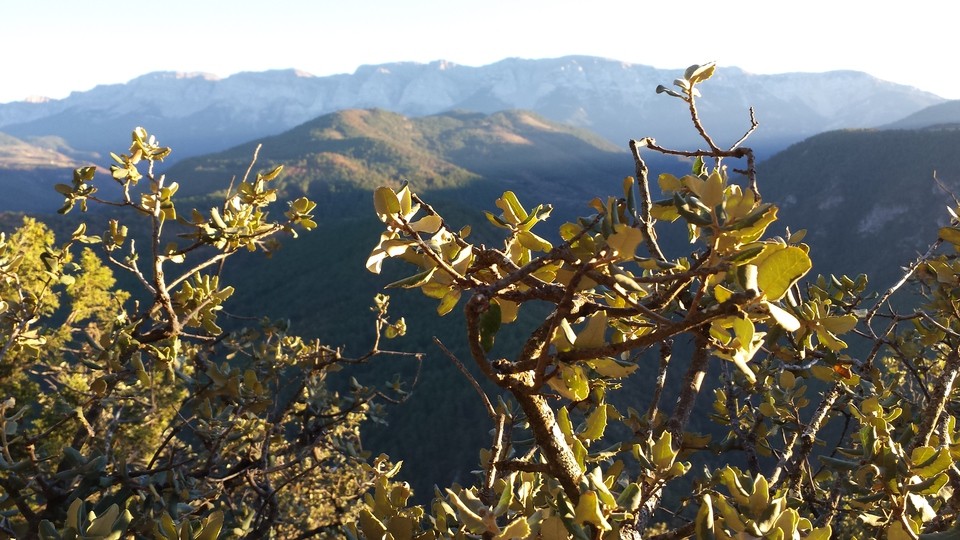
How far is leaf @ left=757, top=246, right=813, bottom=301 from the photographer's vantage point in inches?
42.0

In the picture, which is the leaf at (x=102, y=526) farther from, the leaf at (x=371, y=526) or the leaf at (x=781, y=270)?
the leaf at (x=781, y=270)

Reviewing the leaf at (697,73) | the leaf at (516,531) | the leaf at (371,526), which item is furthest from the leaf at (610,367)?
the leaf at (697,73)

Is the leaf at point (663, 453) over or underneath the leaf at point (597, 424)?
underneath

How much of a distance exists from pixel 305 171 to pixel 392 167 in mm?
25085

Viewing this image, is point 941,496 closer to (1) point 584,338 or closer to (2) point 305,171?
(1) point 584,338

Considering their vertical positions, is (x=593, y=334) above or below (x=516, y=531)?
above

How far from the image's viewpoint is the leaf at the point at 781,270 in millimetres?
1067

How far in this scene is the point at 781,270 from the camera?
43.1 inches

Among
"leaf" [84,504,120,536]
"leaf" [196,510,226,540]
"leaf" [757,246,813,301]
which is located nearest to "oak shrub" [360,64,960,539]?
"leaf" [757,246,813,301]

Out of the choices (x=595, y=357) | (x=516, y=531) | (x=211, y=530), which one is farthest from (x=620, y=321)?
(x=211, y=530)

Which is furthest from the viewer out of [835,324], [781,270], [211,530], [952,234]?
[952,234]

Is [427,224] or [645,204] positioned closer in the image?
[427,224]

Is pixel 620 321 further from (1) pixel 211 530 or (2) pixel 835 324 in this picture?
(1) pixel 211 530

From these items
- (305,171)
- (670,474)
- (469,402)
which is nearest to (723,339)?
(670,474)
